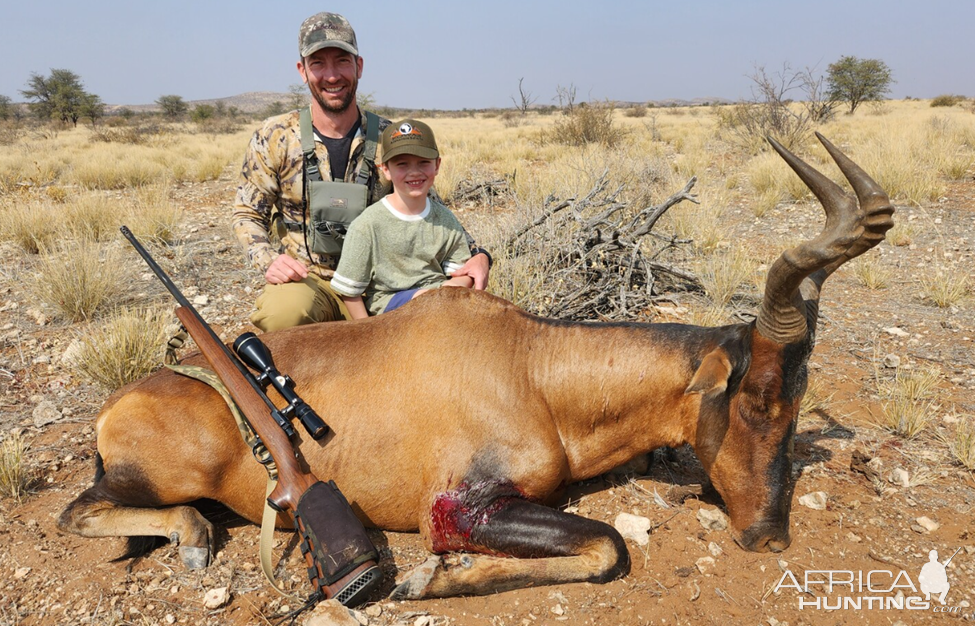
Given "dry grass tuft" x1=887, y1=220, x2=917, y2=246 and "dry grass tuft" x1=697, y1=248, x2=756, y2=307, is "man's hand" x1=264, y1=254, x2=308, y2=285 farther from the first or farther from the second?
"dry grass tuft" x1=887, y1=220, x2=917, y2=246

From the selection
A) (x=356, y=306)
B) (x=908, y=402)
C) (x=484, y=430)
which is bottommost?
(x=908, y=402)

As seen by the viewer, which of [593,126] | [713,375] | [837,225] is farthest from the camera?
[593,126]

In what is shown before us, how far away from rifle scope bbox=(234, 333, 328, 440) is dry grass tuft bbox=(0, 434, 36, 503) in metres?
1.85

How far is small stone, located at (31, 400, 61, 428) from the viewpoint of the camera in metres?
5.09

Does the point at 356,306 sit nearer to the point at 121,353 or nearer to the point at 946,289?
the point at 121,353

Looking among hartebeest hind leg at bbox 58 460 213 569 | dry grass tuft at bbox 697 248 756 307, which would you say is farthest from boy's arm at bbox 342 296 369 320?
dry grass tuft at bbox 697 248 756 307

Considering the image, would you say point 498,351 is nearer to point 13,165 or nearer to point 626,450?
point 626,450

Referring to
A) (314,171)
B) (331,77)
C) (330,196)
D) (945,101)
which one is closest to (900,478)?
(330,196)

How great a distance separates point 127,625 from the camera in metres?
3.12

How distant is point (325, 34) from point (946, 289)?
283 inches

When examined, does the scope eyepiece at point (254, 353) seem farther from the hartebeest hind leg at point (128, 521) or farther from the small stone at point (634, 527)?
the small stone at point (634, 527)

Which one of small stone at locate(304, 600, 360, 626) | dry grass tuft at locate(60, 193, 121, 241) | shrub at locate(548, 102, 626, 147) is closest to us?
small stone at locate(304, 600, 360, 626)

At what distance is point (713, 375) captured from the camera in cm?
336

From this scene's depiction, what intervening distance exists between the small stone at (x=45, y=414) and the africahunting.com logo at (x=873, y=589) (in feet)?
17.8
